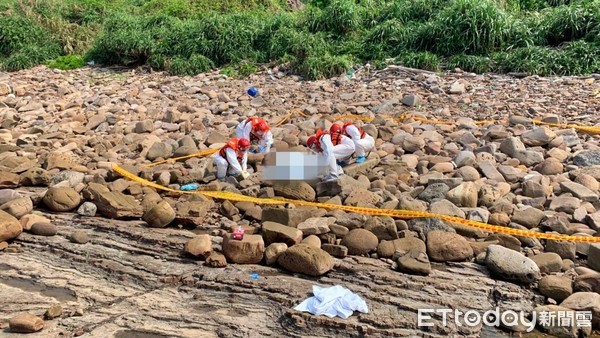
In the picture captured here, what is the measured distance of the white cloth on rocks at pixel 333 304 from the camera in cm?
332

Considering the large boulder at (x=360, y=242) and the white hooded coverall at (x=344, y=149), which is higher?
the white hooded coverall at (x=344, y=149)

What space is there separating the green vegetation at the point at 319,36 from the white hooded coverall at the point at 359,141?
142 inches

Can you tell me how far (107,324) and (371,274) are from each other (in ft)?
5.38

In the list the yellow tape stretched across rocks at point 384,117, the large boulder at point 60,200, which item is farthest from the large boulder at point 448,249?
the large boulder at point 60,200

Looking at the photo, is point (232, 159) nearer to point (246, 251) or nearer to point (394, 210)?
point (246, 251)

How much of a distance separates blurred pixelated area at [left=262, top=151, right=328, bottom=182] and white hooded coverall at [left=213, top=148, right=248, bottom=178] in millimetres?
276

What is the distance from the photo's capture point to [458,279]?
3684mm

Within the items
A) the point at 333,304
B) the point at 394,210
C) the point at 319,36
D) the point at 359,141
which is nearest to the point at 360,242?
the point at 394,210

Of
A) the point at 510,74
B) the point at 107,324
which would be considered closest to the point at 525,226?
the point at 107,324

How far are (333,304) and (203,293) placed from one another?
2.85 feet

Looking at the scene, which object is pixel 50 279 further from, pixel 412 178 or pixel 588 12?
pixel 588 12

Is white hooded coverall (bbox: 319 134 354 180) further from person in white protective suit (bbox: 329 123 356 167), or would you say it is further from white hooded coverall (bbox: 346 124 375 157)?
white hooded coverall (bbox: 346 124 375 157)

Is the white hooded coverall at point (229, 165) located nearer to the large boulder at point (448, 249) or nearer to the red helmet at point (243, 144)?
the red helmet at point (243, 144)

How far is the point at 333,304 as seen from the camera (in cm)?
336
